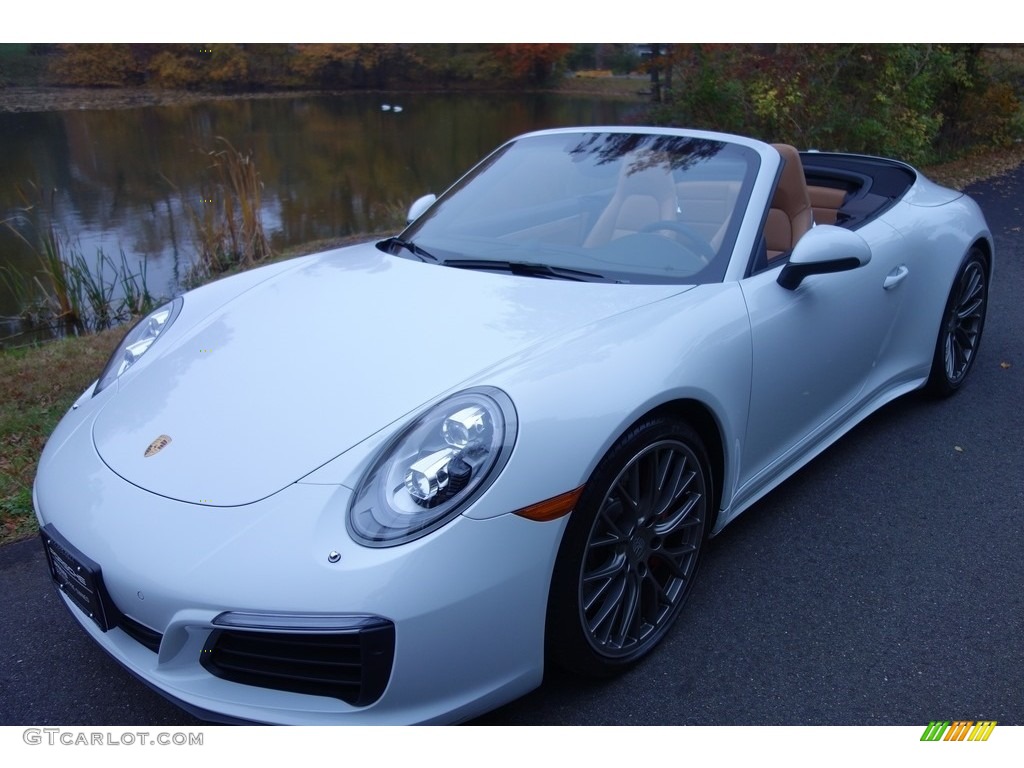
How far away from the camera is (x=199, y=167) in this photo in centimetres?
1281

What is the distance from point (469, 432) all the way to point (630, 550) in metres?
0.58

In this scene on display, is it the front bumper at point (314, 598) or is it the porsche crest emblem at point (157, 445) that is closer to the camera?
the front bumper at point (314, 598)

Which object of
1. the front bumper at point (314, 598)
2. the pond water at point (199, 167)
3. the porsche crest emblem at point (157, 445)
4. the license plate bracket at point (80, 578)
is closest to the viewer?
the front bumper at point (314, 598)

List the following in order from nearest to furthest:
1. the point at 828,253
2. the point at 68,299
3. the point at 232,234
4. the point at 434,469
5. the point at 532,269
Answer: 1. the point at 434,469
2. the point at 828,253
3. the point at 532,269
4. the point at 68,299
5. the point at 232,234

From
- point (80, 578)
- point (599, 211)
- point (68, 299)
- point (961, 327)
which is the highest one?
point (599, 211)

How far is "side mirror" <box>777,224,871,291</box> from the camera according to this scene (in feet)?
8.39

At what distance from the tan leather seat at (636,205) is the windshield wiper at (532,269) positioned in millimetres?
223

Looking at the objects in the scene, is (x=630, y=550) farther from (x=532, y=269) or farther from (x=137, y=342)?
(x=137, y=342)

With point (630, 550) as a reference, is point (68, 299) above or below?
below

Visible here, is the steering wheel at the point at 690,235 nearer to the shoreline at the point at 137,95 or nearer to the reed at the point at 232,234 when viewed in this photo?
the reed at the point at 232,234

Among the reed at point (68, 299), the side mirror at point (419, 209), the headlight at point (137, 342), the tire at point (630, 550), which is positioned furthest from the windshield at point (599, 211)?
the reed at point (68, 299)

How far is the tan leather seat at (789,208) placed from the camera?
3.06 metres

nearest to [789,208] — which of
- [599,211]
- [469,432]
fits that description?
[599,211]
